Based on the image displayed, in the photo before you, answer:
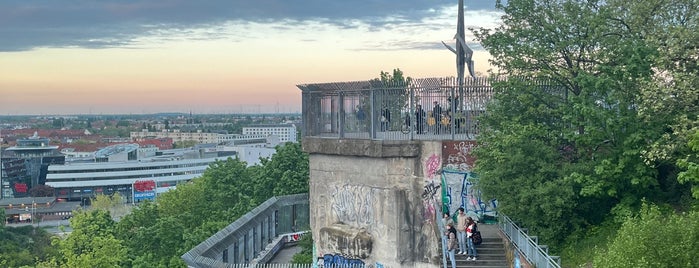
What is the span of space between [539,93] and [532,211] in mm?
3513

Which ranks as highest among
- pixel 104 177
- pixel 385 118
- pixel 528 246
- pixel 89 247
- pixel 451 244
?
pixel 385 118

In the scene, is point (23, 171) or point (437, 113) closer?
point (437, 113)

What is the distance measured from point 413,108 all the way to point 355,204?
11.3 feet

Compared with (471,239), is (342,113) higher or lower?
higher

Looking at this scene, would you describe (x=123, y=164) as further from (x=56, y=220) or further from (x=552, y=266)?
(x=552, y=266)

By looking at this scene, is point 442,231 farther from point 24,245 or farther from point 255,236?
point 24,245

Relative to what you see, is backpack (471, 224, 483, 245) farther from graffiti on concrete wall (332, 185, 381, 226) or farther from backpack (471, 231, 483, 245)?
graffiti on concrete wall (332, 185, 381, 226)

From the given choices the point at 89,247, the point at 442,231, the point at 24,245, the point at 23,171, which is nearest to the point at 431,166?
the point at 442,231

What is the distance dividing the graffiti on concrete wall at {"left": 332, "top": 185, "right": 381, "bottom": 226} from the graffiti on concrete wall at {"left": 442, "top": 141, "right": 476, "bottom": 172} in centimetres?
220

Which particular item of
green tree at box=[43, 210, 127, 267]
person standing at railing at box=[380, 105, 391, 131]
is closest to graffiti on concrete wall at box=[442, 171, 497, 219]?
person standing at railing at box=[380, 105, 391, 131]

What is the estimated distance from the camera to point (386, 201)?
20.1 m

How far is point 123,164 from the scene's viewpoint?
502ft

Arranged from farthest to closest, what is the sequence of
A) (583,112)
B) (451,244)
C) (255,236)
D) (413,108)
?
(255,236) < (413,108) < (451,244) < (583,112)

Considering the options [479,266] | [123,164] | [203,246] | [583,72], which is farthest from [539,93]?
[123,164]
